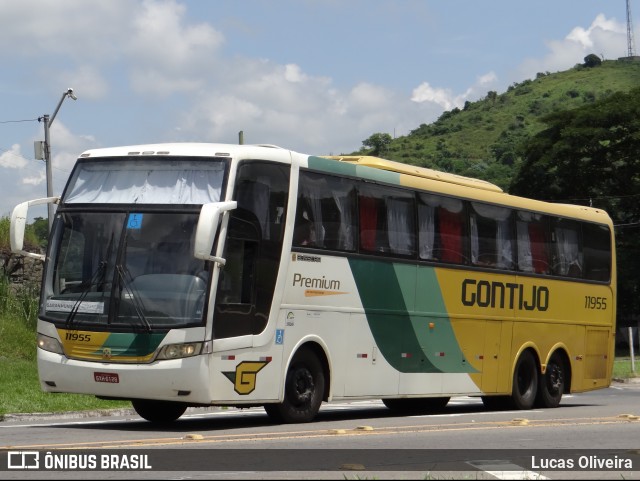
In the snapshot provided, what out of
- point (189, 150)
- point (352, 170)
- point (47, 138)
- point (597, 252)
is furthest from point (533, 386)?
point (47, 138)

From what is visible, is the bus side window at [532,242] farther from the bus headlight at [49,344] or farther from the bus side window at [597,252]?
the bus headlight at [49,344]

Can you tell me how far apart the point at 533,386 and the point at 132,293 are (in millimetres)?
9796

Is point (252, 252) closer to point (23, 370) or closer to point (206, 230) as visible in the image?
point (206, 230)

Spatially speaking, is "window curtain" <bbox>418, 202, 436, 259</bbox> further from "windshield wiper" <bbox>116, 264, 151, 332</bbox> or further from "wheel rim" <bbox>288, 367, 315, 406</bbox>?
"windshield wiper" <bbox>116, 264, 151, 332</bbox>

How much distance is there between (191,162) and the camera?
634 inches

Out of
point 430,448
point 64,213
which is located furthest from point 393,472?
point 64,213

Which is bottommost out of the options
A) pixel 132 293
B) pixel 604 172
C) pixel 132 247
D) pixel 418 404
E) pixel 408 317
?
pixel 418 404

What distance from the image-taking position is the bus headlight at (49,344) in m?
15.9

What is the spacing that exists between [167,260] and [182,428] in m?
2.24

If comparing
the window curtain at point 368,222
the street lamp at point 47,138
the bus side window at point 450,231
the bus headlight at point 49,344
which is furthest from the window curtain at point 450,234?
the street lamp at point 47,138

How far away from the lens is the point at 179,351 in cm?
1528

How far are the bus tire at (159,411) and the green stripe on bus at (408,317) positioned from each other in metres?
3.04

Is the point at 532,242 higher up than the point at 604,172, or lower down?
lower down

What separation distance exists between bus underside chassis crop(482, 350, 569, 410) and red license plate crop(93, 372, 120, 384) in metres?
8.90
